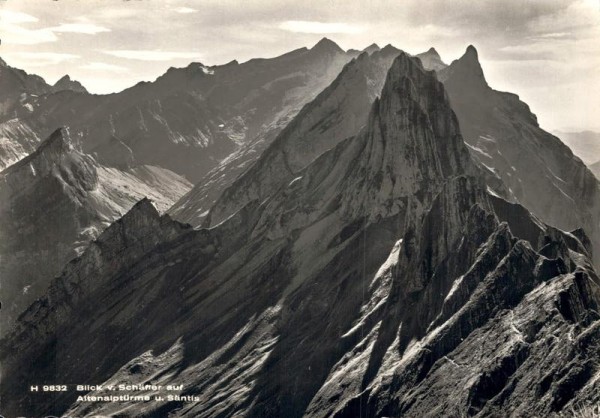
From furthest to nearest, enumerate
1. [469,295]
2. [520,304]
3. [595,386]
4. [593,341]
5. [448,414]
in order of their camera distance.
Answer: [469,295], [520,304], [448,414], [593,341], [595,386]

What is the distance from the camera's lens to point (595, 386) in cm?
14762

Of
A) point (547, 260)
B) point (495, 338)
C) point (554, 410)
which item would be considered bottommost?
point (554, 410)

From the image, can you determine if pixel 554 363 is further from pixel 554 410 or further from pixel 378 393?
pixel 378 393

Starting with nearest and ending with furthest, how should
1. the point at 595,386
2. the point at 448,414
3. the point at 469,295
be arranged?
1. the point at 595,386
2. the point at 448,414
3. the point at 469,295

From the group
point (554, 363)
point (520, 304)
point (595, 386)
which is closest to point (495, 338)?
point (520, 304)

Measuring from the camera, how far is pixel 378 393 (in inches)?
7687

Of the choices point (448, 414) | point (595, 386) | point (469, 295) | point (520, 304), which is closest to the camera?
point (595, 386)

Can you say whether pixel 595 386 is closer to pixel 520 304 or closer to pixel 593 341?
pixel 593 341

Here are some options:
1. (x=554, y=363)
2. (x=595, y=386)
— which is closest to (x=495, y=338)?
(x=554, y=363)

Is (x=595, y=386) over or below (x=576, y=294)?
below

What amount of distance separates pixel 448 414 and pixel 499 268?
106ft

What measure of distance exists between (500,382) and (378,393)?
3025 centimetres

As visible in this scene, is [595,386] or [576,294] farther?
[576,294]

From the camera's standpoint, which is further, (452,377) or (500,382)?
(452,377)
